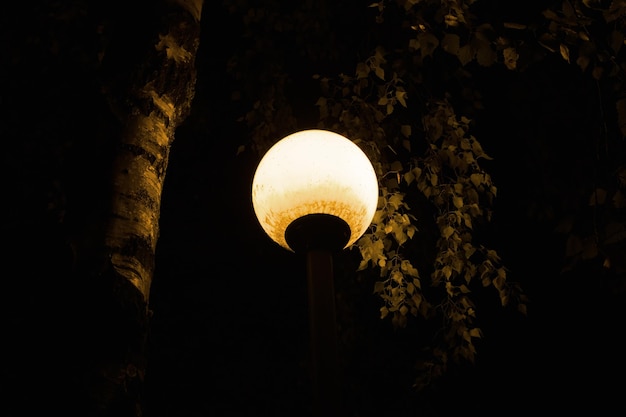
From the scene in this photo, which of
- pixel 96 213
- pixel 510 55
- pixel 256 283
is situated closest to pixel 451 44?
pixel 510 55

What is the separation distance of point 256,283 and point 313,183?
748cm

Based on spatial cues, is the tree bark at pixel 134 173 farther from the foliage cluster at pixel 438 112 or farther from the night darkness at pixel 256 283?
the foliage cluster at pixel 438 112

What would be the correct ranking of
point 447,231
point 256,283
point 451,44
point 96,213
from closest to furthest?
point 96,213 < point 451,44 < point 447,231 < point 256,283

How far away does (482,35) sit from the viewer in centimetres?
333

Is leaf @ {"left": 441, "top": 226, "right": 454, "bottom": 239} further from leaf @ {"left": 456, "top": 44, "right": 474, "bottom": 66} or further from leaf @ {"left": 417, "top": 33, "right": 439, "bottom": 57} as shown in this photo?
leaf @ {"left": 456, "top": 44, "right": 474, "bottom": 66}

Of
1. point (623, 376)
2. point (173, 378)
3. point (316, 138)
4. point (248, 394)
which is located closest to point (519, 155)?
point (623, 376)

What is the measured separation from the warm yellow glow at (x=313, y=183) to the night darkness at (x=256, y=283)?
2.74 feet

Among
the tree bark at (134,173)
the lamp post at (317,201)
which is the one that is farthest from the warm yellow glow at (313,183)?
the tree bark at (134,173)

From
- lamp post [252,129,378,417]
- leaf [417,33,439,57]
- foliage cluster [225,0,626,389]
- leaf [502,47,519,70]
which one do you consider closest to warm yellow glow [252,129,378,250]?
lamp post [252,129,378,417]

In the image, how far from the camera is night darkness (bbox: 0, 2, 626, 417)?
2.47 m

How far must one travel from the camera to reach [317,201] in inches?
111

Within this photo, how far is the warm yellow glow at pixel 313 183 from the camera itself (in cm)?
283

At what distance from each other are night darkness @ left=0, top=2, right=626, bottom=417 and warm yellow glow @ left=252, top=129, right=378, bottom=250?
835mm

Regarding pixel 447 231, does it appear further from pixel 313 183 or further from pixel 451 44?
pixel 313 183
